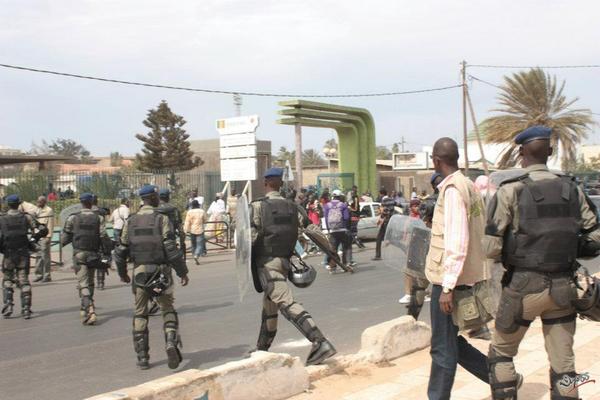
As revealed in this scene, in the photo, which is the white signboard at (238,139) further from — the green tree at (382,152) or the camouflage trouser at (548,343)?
the green tree at (382,152)

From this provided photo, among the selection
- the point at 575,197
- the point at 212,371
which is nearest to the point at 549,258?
the point at 575,197

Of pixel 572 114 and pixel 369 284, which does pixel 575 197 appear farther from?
pixel 572 114

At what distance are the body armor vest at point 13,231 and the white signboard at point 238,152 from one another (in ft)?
37.0

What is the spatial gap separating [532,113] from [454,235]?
89.0 ft

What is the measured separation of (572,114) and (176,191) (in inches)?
723

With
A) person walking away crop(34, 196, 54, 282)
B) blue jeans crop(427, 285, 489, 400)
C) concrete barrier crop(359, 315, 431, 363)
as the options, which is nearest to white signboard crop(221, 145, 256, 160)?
person walking away crop(34, 196, 54, 282)

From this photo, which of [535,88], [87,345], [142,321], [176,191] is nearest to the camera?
[142,321]

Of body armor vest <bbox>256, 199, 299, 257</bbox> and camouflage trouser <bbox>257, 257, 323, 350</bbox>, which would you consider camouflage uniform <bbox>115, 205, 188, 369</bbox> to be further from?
body armor vest <bbox>256, 199, 299, 257</bbox>

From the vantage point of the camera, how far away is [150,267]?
6.17 meters

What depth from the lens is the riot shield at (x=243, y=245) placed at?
531 centimetres

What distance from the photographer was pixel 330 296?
10.1 meters

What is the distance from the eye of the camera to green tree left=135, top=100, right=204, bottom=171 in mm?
49750

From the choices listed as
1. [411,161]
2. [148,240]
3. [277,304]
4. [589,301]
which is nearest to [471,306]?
[589,301]

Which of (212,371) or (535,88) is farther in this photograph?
(535,88)
